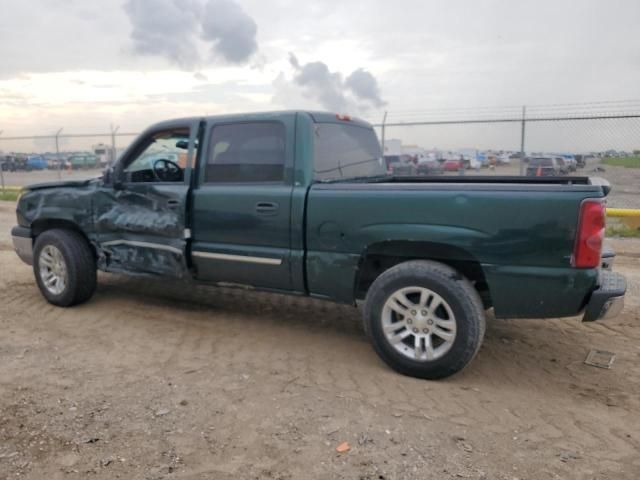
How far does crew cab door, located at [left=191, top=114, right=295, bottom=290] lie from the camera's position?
4.32 metres

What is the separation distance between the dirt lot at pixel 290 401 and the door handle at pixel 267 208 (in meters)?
1.12

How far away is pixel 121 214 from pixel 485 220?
3.33 metres

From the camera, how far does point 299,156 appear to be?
4285 millimetres

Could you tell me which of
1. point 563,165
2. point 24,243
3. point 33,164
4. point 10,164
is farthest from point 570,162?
point 10,164

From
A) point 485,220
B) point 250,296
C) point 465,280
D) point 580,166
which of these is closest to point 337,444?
point 465,280

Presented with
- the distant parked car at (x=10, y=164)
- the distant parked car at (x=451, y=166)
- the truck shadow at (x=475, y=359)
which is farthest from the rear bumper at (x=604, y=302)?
the distant parked car at (x=10, y=164)

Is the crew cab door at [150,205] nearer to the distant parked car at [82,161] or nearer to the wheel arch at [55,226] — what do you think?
the wheel arch at [55,226]

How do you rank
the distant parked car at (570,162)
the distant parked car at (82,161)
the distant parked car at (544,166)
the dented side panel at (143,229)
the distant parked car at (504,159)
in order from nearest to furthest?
the dented side panel at (143,229), the distant parked car at (544,166), the distant parked car at (570,162), the distant parked car at (504,159), the distant parked car at (82,161)

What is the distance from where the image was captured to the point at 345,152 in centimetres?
482

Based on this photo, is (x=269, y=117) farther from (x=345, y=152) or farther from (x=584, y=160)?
(x=584, y=160)

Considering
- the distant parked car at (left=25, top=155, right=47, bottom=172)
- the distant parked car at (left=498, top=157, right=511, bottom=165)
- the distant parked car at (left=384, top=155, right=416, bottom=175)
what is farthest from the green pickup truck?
the distant parked car at (left=25, top=155, right=47, bottom=172)

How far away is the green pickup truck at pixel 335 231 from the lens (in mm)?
3500

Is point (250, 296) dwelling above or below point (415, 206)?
below

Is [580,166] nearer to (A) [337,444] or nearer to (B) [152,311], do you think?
(B) [152,311]
